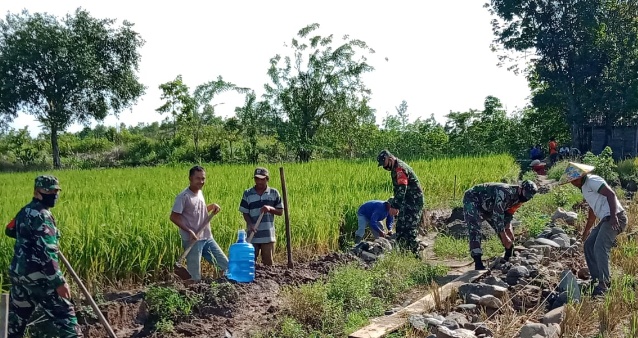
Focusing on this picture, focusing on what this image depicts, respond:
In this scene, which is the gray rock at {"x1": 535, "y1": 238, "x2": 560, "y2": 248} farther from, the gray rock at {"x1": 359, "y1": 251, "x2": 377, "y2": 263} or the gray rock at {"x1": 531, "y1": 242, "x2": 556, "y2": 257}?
Result: the gray rock at {"x1": 359, "y1": 251, "x2": 377, "y2": 263}

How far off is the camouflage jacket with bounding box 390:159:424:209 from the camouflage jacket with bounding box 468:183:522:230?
2.85 ft

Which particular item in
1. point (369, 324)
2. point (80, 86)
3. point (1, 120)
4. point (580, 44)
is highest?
point (580, 44)

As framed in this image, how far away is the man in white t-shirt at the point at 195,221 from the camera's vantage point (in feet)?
18.1

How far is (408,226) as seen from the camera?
7.42m

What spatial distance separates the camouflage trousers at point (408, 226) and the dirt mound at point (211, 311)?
6.48ft

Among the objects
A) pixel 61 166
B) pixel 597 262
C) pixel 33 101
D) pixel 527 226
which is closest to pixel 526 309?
pixel 597 262

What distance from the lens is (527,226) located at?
8.68m

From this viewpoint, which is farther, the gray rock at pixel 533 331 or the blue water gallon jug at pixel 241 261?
the blue water gallon jug at pixel 241 261

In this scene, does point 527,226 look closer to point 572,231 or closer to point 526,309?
point 572,231

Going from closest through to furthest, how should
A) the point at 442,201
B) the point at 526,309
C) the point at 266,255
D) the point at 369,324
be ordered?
1. the point at 369,324
2. the point at 526,309
3. the point at 266,255
4. the point at 442,201

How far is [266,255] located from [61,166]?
23.2m

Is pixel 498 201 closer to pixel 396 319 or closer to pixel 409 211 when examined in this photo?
pixel 409 211

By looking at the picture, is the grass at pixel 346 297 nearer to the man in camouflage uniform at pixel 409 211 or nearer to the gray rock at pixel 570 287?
the man in camouflage uniform at pixel 409 211

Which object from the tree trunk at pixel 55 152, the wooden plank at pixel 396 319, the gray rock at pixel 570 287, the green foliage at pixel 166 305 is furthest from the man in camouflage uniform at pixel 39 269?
the tree trunk at pixel 55 152
